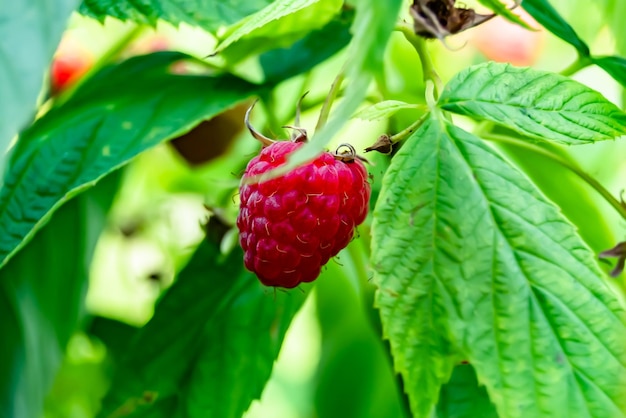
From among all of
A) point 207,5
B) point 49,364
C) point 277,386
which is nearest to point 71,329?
point 49,364

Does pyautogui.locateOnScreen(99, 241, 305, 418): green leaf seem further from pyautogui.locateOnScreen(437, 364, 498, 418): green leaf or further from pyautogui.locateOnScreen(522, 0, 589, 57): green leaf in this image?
pyautogui.locateOnScreen(522, 0, 589, 57): green leaf

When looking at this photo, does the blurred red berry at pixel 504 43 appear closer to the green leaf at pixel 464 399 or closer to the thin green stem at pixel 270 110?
the thin green stem at pixel 270 110

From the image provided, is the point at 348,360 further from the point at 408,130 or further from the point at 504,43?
the point at 504,43

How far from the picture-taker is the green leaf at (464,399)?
1.94ft

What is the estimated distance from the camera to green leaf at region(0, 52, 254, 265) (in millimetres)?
661

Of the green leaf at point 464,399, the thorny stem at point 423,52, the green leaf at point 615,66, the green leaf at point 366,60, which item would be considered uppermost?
the green leaf at point 615,66

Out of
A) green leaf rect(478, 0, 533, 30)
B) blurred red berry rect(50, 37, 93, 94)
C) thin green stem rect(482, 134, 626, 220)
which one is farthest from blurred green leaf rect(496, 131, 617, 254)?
blurred red berry rect(50, 37, 93, 94)

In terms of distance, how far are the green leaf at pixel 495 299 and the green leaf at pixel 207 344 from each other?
195 millimetres

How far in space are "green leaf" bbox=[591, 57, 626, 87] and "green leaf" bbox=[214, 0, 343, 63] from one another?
0.20 meters

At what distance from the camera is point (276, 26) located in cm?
67

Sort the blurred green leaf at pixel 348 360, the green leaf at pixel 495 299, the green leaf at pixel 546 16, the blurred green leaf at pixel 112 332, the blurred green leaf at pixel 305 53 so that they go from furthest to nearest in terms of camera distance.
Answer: the blurred green leaf at pixel 112 332 → the blurred green leaf at pixel 348 360 → the blurred green leaf at pixel 305 53 → the green leaf at pixel 546 16 → the green leaf at pixel 495 299

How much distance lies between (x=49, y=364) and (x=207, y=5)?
354mm

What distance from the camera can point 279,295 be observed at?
2.39 feet

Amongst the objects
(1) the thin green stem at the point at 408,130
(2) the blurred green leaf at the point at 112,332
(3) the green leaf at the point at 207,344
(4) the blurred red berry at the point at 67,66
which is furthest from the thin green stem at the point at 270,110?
(4) the blurred red berry at the point at 67,66
